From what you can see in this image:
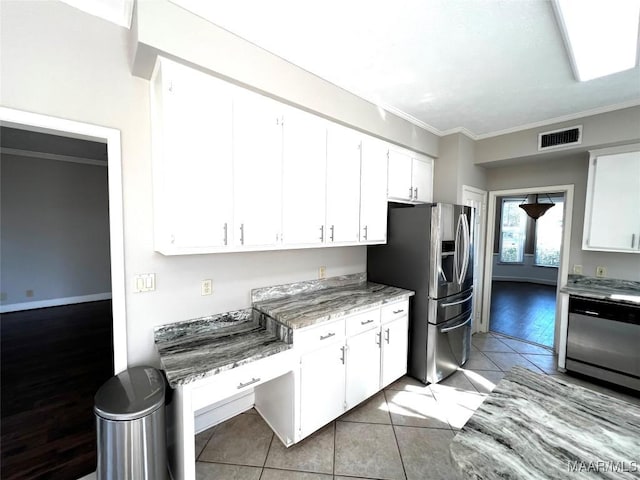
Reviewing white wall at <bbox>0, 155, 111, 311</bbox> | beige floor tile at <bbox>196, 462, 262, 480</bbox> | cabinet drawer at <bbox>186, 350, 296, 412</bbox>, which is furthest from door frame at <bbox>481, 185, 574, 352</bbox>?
white wall at <bbox>0, 155, 111, 311</bbox>

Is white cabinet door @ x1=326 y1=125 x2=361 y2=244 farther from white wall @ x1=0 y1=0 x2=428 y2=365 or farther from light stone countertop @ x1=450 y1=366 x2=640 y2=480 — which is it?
light stone countertop @ x1=450 y1=366 x2=640 y2=480

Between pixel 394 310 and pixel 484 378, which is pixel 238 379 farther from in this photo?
pixel 484 378

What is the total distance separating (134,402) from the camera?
4.53 feet

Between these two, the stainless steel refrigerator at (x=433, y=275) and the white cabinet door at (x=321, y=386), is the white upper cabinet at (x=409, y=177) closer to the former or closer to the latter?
the stainless steel refrigerator at (x=433, y=275)

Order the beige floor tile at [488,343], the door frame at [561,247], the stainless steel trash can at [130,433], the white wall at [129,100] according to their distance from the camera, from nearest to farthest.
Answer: the stainless steel trash can at [130,433]
the white wall at [129,100]
the door frame at [561,247]
the beige floor tile at [488,343]

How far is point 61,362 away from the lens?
297 centimetres

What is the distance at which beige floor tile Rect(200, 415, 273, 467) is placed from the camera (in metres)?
1.86

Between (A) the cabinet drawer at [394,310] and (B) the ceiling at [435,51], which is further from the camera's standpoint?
(A) the cabinet drawer at [394,310]

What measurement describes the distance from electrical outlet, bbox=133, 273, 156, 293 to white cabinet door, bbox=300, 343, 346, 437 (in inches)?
46.4

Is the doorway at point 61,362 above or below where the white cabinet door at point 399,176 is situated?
below

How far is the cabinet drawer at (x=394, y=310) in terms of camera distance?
8.18ft

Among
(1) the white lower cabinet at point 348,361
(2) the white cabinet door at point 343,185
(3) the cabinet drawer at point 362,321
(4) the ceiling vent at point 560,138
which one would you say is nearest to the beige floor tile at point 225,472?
(1) the white lower cabinet at point 348,361

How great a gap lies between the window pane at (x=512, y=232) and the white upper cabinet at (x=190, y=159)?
9.17m

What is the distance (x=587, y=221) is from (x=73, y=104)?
15.7 ft
